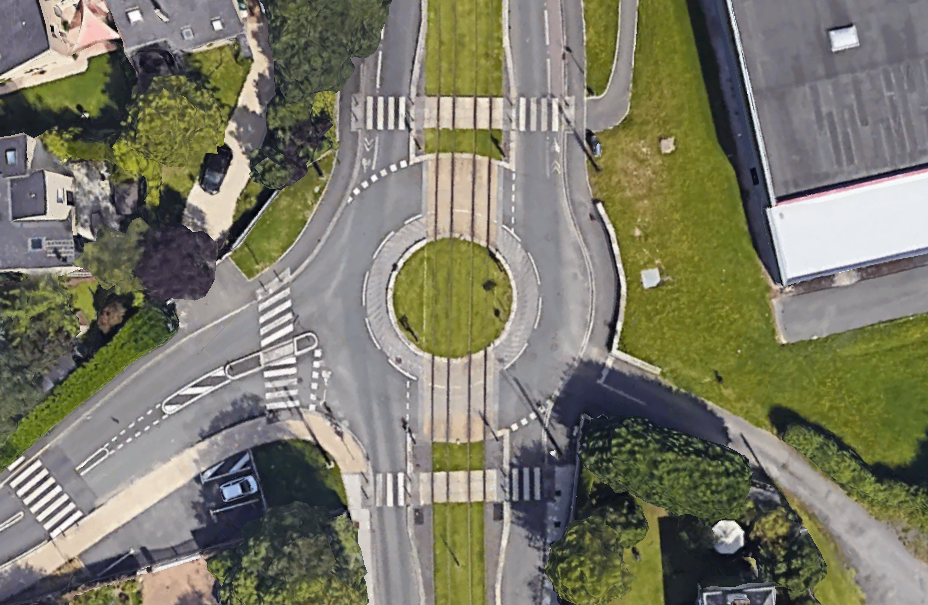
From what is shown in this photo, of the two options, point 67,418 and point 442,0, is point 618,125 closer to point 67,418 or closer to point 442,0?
point 442,0

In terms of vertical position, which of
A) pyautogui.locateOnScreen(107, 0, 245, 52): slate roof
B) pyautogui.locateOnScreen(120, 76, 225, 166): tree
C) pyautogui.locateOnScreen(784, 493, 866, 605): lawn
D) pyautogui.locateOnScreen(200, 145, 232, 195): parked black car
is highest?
pyautogui.locateOnScreen(107, 0, 245, 52): slate roof

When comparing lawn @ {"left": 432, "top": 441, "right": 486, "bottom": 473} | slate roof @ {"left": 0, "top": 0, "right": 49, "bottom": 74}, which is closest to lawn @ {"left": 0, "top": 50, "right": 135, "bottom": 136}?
slate roof @ {"left": 0, "top": 0, "right": 49, "bottom": 74}

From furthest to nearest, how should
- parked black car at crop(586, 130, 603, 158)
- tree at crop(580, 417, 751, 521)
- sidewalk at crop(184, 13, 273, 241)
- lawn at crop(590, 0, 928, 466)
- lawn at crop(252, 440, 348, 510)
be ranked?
lawn at crop(252, 440, 348, 510) < sidewalk at crop(184, 13, 273, 241) < parked black car at crop(586, 130, 603, 158) < lawn at crop(590, 0, 928, 466) < tree at crop(580, 417, 751, 521)

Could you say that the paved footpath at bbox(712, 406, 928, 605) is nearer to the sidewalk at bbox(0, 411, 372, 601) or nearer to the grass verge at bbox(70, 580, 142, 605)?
the sidewalk at bbox(0, 411, 372, 601)

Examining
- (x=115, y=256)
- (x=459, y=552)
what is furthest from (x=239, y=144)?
(x=459, y=552)

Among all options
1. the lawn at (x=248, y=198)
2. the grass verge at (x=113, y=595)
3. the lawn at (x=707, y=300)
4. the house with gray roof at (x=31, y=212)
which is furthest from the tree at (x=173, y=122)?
the grass verge at (x=113, y=595)

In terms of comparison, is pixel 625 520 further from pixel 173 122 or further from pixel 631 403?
pixel 173 122

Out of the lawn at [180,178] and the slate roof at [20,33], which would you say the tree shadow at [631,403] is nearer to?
the lawn at [180,178]
